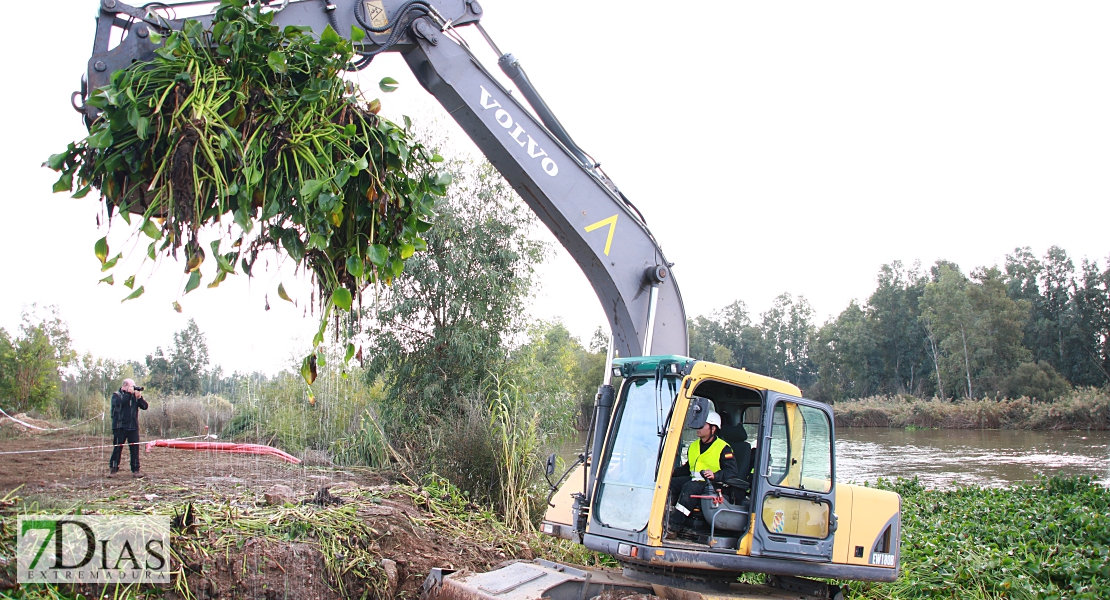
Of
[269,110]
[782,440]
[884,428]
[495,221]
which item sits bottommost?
[884,428]

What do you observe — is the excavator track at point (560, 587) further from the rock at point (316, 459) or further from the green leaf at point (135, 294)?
the rock at point (316, 459)

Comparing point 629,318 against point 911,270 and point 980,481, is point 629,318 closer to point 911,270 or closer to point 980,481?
point 980,481

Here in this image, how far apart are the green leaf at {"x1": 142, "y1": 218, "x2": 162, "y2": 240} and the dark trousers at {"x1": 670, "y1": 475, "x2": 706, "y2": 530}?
345 cm

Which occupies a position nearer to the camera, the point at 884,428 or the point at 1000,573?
the point at 1000,573

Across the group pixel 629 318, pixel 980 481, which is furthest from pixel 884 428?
pixel 629 318

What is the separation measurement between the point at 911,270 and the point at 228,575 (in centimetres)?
6581

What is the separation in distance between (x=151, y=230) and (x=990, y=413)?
39379 mm

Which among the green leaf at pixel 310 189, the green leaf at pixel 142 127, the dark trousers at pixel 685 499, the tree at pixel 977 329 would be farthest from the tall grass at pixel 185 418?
the tree at pixel 977 329

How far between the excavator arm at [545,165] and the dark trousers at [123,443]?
5.81 meters

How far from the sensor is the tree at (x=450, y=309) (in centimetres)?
1129

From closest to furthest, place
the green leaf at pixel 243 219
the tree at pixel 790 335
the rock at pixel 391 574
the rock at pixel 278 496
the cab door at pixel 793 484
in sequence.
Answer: the green leaf at pixel 243 219 → the cab door at pixel 793 484 → the rock at pixel 391 574 → the rock at pixel 278 496 → the tree at pixel 790 335

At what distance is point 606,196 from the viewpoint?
6414 mm

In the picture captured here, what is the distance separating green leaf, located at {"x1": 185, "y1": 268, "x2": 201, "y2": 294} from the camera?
3.66m

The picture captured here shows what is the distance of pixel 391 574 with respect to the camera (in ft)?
20.2
